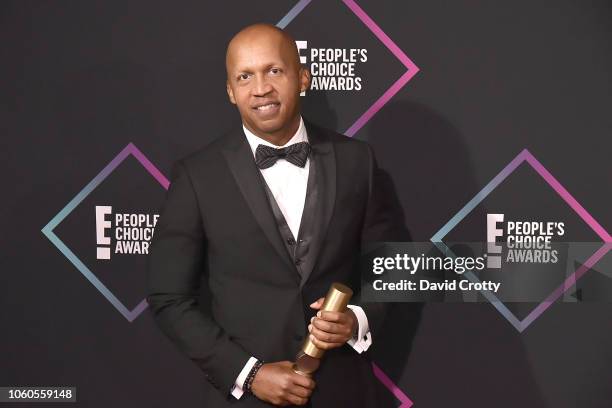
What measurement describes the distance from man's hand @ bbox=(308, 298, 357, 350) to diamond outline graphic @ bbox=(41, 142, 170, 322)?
0.92 metres

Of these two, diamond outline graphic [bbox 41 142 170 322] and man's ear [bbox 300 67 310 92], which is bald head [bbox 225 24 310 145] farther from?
diamond outline graphic [bbox 41 142 170 322]

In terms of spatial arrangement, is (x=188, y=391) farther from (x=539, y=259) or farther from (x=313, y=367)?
(x=539, y=259)

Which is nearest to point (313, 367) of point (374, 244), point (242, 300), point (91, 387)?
point (242, 300)

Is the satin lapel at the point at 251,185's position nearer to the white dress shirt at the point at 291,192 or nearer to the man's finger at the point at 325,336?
the white dress shirt at the point at 291,192

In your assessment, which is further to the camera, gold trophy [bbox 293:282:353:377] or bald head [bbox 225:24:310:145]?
bald head [bbox 225:24:310:145]

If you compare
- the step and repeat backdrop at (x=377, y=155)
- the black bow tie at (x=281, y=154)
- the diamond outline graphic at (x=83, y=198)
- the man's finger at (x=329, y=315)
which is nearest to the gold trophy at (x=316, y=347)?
the man's finger at (x=329, y=315)

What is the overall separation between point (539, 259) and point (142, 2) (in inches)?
64.4

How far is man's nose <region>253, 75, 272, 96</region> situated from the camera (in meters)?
2.09

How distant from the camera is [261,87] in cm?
209

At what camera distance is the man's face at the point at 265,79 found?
6.88 feet

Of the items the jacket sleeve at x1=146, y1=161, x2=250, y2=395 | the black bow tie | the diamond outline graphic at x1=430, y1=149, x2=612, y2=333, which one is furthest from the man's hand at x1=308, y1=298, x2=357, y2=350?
the diamond outline graphic at x1=430, y1=149, x2=612, y2=333

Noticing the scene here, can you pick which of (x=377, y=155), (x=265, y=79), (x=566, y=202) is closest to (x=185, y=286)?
(x=265, y=79)

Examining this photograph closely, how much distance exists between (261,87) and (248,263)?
1.60ft

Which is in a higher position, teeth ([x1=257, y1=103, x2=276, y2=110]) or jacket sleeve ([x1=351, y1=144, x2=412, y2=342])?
teeth ([x1=257, y1=103, x2=276, y2=110])
